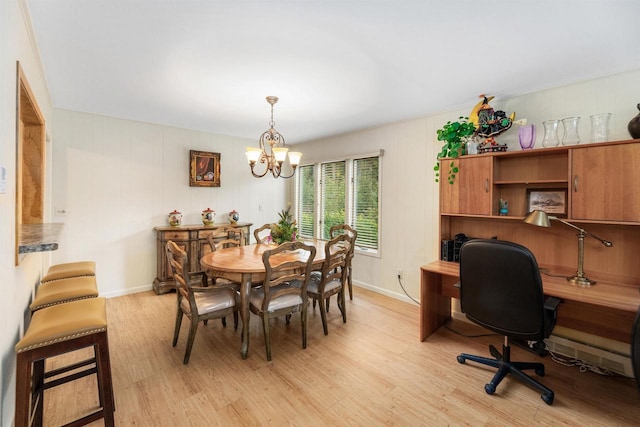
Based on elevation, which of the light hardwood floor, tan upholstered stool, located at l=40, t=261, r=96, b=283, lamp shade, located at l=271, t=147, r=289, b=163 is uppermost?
lamp shade, located at l=271, t=147, r=289, b=163

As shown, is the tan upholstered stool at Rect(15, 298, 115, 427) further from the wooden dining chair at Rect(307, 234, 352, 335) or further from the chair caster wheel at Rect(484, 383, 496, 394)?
the chair caster wheel at Rect(484, 383, 496, 394)

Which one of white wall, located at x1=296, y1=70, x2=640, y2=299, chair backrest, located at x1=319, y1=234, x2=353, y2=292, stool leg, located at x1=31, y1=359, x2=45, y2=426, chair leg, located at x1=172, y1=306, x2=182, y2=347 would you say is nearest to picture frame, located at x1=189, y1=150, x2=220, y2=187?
white wall, located at x1=296, y1=70, x2=640, y2=299

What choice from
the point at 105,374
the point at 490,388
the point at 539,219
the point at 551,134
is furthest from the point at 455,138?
the point at 105,374

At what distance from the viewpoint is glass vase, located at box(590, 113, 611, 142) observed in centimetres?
224

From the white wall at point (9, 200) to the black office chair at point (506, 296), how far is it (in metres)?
2.63

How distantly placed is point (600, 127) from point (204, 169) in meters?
4.61

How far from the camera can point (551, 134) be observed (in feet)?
8.07

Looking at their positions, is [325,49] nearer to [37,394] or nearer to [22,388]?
[22,388]

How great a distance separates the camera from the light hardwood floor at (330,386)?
1808 mm

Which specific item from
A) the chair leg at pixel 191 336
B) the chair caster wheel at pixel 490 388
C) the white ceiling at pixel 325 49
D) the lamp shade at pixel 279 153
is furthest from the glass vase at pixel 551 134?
the chair leg at pixel 191 336

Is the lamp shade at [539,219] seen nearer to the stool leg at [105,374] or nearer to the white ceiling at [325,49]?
the white ceiling at [325,49]

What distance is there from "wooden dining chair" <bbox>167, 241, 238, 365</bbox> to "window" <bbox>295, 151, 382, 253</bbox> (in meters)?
2.35

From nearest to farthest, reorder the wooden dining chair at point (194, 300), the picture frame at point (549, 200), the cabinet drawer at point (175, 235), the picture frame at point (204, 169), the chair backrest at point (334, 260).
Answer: the wooden dining chair at point (194, 300) → the picture frame at point (549, 200) → the chair backrest at point (334, 260) → the cabinet drawer at point (175, 235) → the picture frame at point (204, 169)

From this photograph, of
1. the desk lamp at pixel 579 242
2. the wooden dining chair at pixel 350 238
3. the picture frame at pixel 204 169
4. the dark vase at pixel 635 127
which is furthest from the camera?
the picture frame at pixel 204 169
